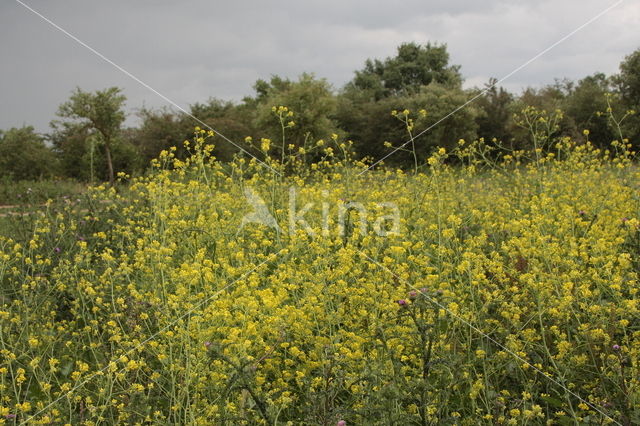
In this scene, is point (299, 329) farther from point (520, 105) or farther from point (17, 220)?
point (520, 105)

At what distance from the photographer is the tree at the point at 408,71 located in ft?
130

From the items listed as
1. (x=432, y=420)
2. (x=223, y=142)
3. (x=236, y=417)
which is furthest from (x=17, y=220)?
(x=223, y=142)

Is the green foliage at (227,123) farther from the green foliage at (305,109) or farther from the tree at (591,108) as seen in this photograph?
the tree at (591,108)

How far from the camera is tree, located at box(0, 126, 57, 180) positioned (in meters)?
22.3

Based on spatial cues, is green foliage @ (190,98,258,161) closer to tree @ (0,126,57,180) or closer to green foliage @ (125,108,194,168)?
green foliage @ (125,108,194,168)

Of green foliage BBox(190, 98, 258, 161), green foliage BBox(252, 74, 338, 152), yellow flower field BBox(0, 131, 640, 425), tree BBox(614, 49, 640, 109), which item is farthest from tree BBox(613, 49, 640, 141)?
yellow flower field BBox(0, 131, 640, 425)

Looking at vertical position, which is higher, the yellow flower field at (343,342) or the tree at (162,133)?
the tree at (162,133)

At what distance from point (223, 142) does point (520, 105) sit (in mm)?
11570

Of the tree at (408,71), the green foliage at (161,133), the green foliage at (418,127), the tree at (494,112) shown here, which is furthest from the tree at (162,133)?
the tree at (408,71)

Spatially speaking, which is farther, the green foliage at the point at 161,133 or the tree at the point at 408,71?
the tree at the point at 408,71

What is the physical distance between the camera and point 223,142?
69.6 ft

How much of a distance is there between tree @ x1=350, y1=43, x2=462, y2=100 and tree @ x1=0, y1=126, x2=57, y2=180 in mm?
21809

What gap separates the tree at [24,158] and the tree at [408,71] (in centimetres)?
2181

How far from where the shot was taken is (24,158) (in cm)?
2241
